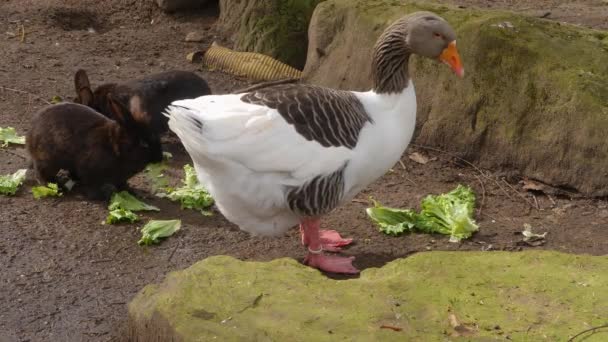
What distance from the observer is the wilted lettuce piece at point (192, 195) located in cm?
695

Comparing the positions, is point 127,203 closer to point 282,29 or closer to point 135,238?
point 135,238

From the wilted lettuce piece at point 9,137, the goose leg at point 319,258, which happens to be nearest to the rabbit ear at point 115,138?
the wilted lettuce piece at point 9,137

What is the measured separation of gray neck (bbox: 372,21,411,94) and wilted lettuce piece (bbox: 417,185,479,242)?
3.55ft

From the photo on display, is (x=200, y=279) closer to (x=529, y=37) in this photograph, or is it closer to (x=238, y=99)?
(x=238, y=99)

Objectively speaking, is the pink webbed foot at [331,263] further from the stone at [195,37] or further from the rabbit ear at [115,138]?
the stone at [195,37]

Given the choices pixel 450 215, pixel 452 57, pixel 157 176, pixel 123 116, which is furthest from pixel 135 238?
pixel 452 57

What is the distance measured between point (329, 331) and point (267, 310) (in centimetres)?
37

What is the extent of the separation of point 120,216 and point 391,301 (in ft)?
9.50

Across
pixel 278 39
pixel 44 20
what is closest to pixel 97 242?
pixel 278 39

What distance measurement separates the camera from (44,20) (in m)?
11.1

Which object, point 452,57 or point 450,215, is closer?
point 452,57

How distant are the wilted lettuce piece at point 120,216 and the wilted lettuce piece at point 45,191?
24.0 inches

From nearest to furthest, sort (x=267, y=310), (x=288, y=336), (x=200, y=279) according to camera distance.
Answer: (x=288, y=336) < (x=267, y=310) < (x=200, y=279)

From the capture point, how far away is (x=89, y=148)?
6.87 metres
